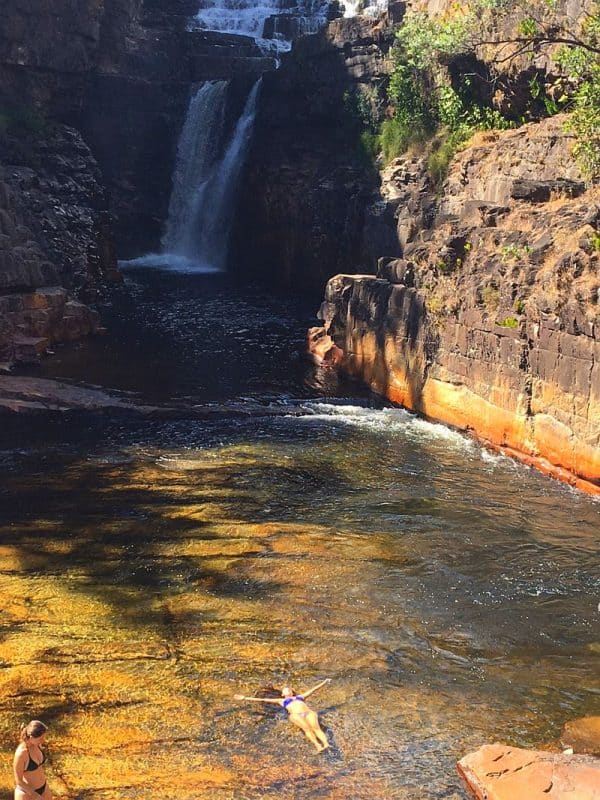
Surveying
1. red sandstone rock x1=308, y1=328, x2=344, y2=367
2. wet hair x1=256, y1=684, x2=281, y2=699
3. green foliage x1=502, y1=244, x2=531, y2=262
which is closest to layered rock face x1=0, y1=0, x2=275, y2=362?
red sandstone rock x1=308, y1=328, x2=344, y2=367

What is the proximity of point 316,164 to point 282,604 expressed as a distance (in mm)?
28103

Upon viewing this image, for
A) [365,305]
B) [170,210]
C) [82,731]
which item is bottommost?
[82,731]

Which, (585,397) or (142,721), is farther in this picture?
(585,397)

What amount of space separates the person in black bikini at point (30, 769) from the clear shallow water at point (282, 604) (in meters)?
0.48

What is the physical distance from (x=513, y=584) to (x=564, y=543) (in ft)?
5.45

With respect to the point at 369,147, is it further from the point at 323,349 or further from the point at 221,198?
the point at 323,349

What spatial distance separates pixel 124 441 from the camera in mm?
16609

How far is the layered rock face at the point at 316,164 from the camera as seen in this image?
108 feet

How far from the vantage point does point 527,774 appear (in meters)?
6.85

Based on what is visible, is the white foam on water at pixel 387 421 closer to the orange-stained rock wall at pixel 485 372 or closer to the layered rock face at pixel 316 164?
the orange-stained rock wall at pixel 485 372

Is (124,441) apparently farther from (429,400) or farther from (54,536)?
(429,400)

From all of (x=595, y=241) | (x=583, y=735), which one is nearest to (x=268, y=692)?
(x=583, y=735)

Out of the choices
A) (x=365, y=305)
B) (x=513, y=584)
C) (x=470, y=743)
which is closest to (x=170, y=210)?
(x=365, y=305)

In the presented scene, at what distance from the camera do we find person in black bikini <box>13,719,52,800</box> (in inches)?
246
